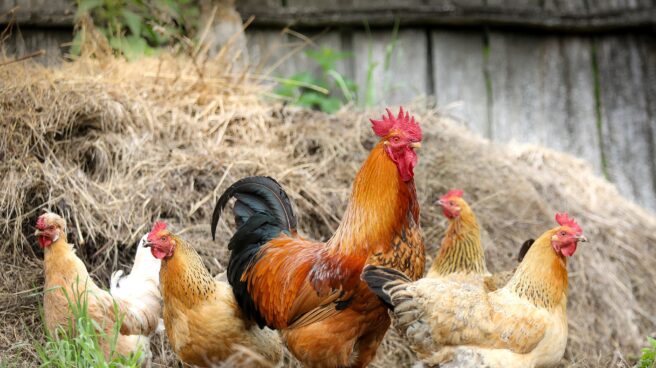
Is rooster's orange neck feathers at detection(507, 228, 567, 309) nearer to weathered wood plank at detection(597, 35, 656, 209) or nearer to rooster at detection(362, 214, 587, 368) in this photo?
rooster at detection(362, 214, 587, 368)

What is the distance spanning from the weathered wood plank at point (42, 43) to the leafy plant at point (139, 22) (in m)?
0.21

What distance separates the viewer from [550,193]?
6691 mm

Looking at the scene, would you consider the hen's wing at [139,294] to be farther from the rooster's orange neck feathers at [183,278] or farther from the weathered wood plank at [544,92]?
the weathered wood plank at [544,92]

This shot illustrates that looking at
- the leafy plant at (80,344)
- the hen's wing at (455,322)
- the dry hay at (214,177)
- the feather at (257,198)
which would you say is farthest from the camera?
the dry hay at (214,177)

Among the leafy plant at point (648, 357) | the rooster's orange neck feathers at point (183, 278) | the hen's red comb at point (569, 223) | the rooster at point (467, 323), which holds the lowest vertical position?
the leafy plant at point (648, 357)

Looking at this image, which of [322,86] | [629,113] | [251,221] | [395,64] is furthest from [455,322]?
[629,113]

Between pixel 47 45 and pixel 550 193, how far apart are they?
4426 millimetres

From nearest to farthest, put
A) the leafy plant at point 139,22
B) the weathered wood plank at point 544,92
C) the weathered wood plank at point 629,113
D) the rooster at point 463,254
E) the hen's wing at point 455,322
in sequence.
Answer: the hen's wing at point 455,322, the rooster at point 463,254, the leafy plant at point 139,22, the weathered wood plank at point 544,92, the weathered wood plank at point 629,113

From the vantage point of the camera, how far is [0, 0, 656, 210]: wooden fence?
759 centimetres

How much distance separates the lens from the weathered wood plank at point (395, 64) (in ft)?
25.3

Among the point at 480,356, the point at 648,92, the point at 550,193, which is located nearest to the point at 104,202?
the point at 480,356

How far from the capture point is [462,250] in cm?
513

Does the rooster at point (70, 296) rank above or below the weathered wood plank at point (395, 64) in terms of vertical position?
below

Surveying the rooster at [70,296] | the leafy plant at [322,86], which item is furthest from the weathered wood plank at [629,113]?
the rooster at [70,296]
